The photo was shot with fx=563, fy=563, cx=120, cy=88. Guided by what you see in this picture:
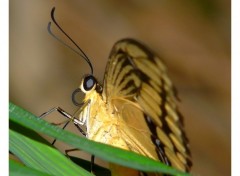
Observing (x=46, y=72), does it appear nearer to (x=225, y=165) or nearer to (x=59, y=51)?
(x=59, y=51)

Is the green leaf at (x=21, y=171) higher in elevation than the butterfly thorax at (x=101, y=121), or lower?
higher

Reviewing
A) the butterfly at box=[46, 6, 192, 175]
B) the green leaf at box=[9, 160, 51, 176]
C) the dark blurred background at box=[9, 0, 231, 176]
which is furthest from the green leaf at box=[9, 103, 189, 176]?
the dark blurred background at box=[9, 0, 231, 176]

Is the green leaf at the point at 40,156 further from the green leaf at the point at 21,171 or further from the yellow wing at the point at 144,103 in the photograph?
the yellow wing at the point at 144,103

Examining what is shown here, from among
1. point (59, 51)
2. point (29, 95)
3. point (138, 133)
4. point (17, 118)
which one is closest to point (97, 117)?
point (138, 133)

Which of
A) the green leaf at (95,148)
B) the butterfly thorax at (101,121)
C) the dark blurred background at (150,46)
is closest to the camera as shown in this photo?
the green leaf at (95,148)

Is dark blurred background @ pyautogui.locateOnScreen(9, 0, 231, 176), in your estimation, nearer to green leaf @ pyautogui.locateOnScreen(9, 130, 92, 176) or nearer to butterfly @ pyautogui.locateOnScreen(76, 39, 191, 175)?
butterfly @ pyautogui.locateOnScreen(76, 39, 191, 175)

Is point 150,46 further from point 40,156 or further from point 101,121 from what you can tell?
point 40,156

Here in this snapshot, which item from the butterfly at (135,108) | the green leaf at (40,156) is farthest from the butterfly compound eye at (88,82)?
the green leaf at (40,156)
